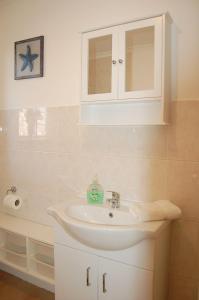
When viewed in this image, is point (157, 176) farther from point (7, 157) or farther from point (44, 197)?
point (7, 157)

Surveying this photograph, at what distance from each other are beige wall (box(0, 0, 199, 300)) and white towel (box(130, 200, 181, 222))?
0.13 m

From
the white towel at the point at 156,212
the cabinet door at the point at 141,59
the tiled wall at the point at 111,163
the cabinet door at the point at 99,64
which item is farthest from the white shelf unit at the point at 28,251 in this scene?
the cabinet door at the point at 141,59

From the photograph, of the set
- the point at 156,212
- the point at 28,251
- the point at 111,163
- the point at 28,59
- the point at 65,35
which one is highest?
the point at 65,35

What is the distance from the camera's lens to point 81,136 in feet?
6.03

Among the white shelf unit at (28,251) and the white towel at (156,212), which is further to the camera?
the white shelf unit at (28,251)

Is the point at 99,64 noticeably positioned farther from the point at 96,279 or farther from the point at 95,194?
the point at 96,279

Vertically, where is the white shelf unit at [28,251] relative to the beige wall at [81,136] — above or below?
below

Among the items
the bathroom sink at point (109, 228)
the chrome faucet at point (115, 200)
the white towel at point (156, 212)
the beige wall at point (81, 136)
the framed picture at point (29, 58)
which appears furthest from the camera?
the framed picture at point (29, 58)

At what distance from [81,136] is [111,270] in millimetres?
933

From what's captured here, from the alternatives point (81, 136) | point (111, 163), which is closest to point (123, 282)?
point (111, 163)

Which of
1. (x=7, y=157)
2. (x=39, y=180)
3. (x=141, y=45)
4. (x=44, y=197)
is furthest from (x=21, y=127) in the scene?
(x=141, y=45)

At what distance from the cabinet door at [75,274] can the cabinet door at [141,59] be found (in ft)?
3.27

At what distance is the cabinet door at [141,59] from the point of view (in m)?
1.39

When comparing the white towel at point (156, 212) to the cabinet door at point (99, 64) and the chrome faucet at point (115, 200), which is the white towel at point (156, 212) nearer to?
the chrome faucet at point (115, 200)
